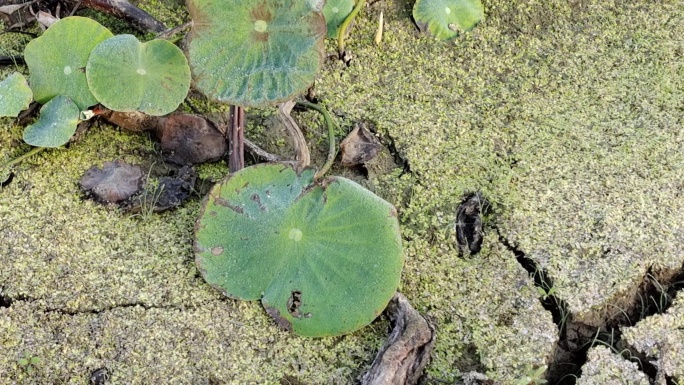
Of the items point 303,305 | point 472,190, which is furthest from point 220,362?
point 472,190

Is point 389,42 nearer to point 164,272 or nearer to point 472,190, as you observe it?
point 472,190

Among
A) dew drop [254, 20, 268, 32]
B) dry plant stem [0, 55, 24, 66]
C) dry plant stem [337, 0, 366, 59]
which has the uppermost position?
dew drop [254, 20, 268, 32]

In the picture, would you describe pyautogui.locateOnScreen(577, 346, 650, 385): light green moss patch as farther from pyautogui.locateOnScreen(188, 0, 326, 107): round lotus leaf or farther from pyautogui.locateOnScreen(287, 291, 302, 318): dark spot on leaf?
pyautogui.locateOnScreen(188, 0, 326, 107): round lotus leaf

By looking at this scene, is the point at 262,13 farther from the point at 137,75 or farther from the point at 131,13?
the point at 131,13

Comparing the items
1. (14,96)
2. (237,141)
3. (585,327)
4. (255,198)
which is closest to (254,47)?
(237,141)

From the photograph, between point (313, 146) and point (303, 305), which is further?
point (313, 146)

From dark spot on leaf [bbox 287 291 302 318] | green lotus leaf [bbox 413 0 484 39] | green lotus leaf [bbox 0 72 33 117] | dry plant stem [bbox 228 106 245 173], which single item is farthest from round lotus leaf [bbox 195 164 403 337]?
green lotus leaf [bbox 413 0 484 39]
